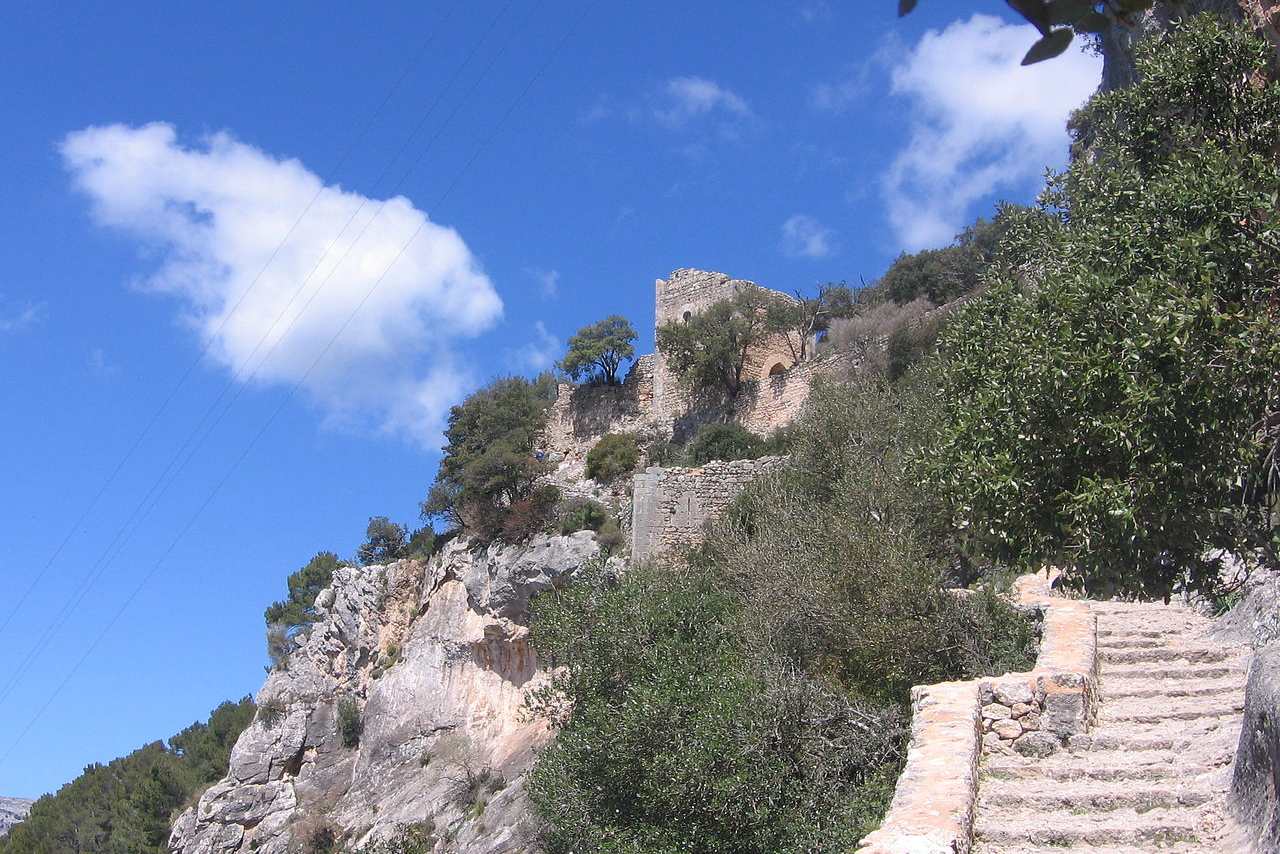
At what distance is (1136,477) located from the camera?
28.1 ft

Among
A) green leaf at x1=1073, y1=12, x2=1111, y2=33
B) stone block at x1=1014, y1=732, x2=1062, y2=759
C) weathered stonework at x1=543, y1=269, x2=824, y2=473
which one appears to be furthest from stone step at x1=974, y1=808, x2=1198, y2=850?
weathered stonework at x1=543, y1=269, x2=824, y2=473

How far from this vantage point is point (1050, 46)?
2.66 m

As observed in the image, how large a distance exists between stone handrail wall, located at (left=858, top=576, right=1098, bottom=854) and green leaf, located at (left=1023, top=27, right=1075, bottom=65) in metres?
5.29

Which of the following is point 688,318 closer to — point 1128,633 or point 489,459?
point 489,459

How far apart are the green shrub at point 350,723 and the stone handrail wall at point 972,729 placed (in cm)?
2159

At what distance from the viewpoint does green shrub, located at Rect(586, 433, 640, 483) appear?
29.9 metres

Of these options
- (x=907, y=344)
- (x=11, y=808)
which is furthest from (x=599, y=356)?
(x=11, y=808)

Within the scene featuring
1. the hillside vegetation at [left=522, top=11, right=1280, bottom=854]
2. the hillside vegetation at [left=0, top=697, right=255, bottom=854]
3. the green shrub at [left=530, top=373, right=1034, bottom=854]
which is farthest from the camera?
the hillside vegetation at [left=0, top=697, right=255, bottom=854]

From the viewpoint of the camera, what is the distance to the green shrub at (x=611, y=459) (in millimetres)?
29922

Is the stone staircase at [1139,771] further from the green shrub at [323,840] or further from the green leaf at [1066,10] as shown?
the green shrub at [323,840]

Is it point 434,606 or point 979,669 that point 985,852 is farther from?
point 434,606

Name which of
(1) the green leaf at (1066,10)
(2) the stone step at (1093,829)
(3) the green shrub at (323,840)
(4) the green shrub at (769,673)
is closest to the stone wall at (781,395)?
(4) the green shrub at (769,673)

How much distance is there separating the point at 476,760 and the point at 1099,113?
17723mm

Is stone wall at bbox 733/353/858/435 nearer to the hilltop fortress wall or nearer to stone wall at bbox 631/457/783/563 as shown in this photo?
the hilltop fortress wall
